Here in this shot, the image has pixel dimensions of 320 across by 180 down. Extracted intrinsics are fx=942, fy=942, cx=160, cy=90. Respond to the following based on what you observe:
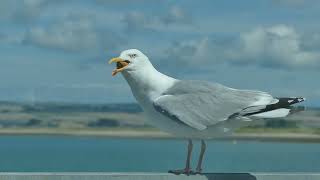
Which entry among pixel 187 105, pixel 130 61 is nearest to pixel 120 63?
pixel 130 61

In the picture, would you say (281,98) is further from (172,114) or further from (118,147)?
(118,147)

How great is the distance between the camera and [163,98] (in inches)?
267

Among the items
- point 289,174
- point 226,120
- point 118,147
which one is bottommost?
point 289,174

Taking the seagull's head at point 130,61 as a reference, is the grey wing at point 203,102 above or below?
below

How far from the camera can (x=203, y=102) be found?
6.89 metres

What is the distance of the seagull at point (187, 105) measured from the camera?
6.71m

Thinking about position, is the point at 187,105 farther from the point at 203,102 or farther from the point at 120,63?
the point at 120,63

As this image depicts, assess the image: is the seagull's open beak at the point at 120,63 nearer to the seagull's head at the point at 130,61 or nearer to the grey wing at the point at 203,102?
the seagull's head at the point at 130,61

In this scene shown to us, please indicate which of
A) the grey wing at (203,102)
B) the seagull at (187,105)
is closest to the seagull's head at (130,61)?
the seagull at (187,105)

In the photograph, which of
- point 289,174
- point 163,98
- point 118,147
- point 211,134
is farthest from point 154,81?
point 118,147

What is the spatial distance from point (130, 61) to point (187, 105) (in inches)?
A: 21.3

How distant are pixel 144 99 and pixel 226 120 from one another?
61 centimetres

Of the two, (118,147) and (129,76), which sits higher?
(118,147)

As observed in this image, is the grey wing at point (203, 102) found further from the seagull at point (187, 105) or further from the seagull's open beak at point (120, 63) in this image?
the seagull's open beak at point (120, 63)
